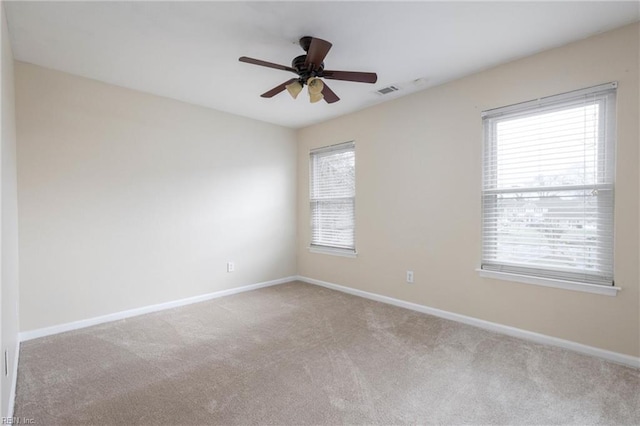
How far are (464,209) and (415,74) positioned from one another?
1.45 m

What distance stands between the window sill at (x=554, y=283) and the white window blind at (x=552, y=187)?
0.04m

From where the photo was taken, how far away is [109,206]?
332cm

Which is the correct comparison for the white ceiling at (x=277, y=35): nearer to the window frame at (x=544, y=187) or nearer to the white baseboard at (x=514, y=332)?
the window frame at (x=544, y=187)

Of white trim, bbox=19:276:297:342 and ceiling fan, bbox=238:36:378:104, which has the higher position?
ceiling fan, bbox=238:36:378:104

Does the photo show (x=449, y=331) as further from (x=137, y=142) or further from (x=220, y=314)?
(x=137, y=142)

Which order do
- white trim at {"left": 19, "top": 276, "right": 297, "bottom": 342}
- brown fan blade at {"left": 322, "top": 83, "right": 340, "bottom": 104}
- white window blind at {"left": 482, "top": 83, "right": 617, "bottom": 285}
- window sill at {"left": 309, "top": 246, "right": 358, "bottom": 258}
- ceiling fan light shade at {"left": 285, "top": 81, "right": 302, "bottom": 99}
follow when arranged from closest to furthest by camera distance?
white window blind at {"left": 482, "top": 83, "right": 617, "bottom": 285}
ceiling fan light shade at {"left": 285, "top": 81, "right": 302, "bottom": 99}
brown fan blade at {"left": 322, "top": 83, "right": 340, "bottom": 104}
white trim at {"left": 19, "top": 276, "right": 297, "bottom": 342}
window sill at {"left": 309, "top": 246, "right": 358, "bottom": 258}

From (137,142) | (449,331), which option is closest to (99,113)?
(137,142)

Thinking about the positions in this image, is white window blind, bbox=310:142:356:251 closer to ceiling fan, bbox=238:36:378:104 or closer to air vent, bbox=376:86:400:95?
air vent, bbox=376:86:400:95

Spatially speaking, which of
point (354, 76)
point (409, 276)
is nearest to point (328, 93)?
point (354, 76)

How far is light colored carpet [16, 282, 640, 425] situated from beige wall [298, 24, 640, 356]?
0.33 m

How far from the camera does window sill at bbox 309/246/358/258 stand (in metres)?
4.36

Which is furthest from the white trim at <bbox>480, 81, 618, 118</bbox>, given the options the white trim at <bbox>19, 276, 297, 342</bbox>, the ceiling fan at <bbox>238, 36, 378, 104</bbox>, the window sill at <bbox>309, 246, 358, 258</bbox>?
the white trim at <bbox>19, 276, 297, 342</bbox>

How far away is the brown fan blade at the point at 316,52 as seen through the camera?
2.16m

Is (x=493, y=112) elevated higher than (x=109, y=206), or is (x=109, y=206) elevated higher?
(x=493, y=112)
